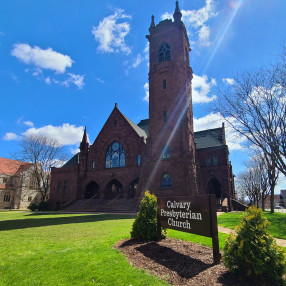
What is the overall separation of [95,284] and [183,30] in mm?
33933

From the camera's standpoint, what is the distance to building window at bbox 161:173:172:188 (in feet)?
86.6

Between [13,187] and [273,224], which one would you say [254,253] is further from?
[13,187]

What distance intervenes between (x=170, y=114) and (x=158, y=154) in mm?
5460

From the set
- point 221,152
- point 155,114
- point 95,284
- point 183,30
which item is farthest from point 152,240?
point 183,30

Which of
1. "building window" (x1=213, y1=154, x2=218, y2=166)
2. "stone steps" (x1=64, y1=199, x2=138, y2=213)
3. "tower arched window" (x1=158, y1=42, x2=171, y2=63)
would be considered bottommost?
"stone steps" (x1=64, y1=199, x2=138, y2=213)

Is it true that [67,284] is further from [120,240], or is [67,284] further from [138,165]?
[138,165]

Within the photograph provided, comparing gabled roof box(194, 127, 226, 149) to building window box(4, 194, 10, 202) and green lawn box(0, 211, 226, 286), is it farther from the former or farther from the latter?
building window box(4, 194, 10, 202)

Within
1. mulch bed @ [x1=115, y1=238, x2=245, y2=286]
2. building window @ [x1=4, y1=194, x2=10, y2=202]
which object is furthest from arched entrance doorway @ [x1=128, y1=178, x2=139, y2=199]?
building window @ [x1=4, y1=194, x2=10, y2=202]

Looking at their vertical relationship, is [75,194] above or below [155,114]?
below

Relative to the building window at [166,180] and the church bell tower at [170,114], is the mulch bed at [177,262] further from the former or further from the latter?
the building window at [166,180]

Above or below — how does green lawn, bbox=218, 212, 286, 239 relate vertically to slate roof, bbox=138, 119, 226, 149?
below

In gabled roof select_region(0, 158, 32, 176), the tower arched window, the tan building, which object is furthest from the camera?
gabled roof select_region(0, 158, 32, 176)

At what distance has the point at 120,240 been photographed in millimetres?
8070

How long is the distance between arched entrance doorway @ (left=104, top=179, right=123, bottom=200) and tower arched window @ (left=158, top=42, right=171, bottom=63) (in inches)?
791
